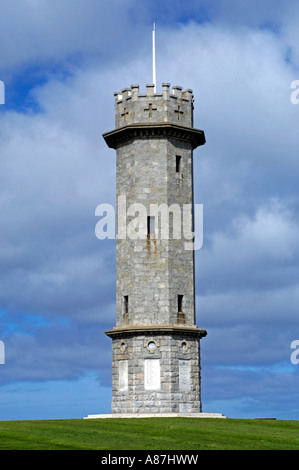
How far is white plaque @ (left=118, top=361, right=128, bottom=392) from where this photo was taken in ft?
156

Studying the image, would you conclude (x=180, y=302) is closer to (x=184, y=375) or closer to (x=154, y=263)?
(x=154, y=263)

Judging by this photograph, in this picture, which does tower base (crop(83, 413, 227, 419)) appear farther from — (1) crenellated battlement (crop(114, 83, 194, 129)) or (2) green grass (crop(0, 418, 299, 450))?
(1) crenellated battlement (crop(114, 83, 194, 129))

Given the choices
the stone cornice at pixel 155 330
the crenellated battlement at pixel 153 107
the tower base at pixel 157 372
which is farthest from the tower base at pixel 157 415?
the crenellated battlement at pixel 153 107

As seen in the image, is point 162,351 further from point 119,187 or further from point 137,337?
point 119,187

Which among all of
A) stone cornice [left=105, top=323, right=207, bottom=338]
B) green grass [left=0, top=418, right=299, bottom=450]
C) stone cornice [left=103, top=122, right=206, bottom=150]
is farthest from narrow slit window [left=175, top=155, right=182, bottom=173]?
green grass [left=0, top=418, right=299, bottom=450]

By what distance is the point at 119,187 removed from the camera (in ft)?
166

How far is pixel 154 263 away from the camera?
48.2m

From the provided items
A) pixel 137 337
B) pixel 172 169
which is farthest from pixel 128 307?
pixel 172 169

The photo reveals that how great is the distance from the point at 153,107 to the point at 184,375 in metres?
17.1

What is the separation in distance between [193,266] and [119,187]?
708 centimetres

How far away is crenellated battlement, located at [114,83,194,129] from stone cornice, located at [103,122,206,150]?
0.53m
